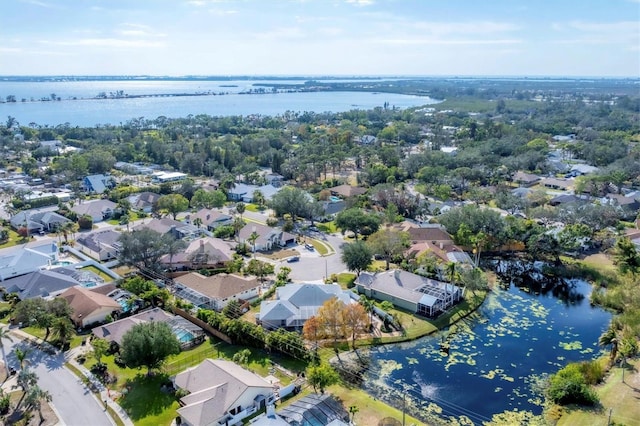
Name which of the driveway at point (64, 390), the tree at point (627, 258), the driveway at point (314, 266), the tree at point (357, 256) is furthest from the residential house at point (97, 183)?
the tree at point (627, 258)

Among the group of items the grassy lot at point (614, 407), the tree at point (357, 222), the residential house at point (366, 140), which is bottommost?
the grassy lot at point (614, 407)

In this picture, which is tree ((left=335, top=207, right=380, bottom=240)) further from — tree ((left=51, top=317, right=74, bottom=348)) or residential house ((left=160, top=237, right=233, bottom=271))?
tree ((left=51, top=317, right=74, bottom=348))

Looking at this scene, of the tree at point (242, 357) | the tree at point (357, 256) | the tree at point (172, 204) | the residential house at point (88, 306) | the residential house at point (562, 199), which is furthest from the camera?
→ the residential house at point (562, 199)

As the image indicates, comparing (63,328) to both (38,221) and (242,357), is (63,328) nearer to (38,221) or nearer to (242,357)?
(242,357)

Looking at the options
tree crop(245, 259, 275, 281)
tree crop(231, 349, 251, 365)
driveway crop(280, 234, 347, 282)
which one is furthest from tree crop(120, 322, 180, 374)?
driveway crop(280, 234, 347, 282)

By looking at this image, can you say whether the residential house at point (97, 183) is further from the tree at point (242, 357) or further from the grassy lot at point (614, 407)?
the grassy lot at point (614, 407)

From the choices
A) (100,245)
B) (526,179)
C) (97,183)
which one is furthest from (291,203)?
(526,179)

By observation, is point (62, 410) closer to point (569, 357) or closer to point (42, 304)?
point (42, 304)
